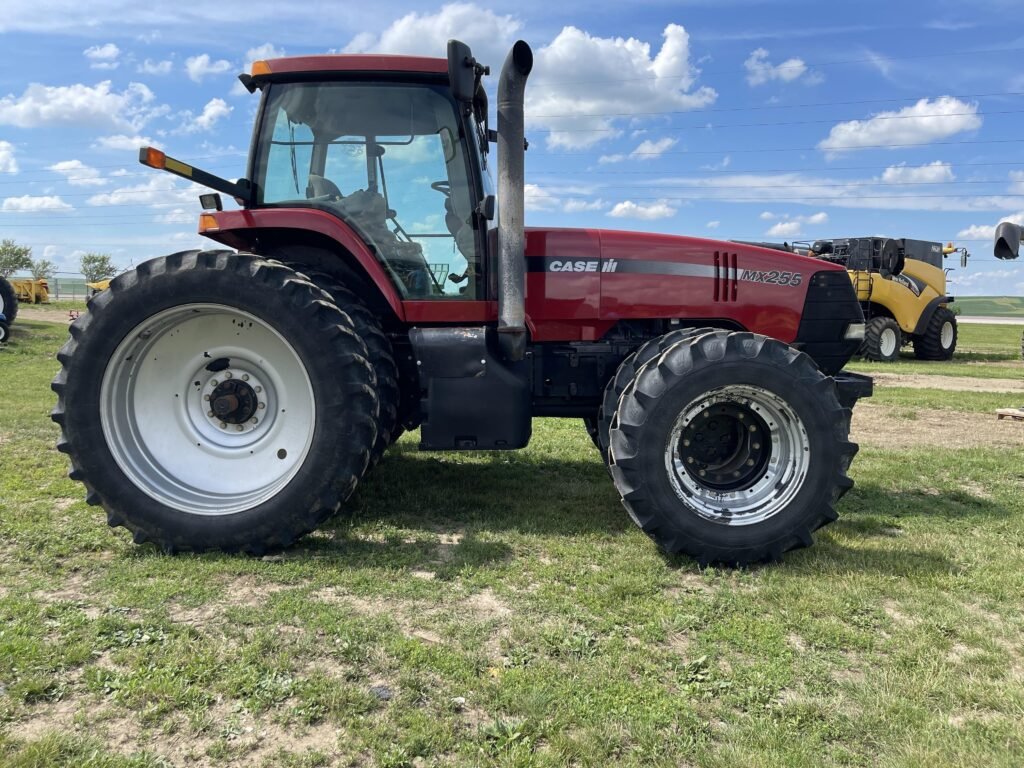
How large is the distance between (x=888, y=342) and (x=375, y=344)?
16862 millimetres

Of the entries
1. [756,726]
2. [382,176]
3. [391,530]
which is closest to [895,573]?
[756,726]

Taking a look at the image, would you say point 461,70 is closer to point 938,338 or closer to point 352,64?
point 352,64

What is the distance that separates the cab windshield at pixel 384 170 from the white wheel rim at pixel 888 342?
16.2m

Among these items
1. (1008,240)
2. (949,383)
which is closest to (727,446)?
(1008,240)

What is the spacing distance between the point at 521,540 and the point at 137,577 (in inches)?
77.7

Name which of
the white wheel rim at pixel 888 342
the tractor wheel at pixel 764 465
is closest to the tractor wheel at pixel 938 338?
the white wheel rim at pixel 888 342

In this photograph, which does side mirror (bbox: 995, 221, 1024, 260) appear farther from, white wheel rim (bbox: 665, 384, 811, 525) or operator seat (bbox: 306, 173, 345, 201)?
operator seat (bbox: 306, 173, 345, 201)

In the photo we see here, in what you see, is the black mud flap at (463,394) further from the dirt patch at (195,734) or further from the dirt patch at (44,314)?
the dirt patch at (44,314)

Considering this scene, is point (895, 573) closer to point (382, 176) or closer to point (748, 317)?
point (748, 317)

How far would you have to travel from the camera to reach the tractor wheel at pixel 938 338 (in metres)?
18.2

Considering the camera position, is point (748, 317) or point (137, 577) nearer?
point (137, 577)

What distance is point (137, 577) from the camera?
11.2ft

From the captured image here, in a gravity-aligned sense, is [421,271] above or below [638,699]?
above

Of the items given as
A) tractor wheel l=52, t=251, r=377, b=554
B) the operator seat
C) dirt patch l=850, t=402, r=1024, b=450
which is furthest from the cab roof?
dirt patch l=850, t=402, r=1024, b=450
